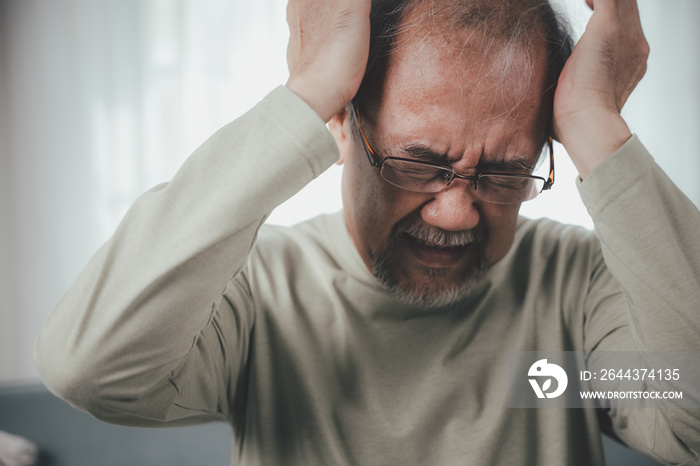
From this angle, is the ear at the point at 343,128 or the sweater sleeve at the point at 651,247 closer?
the sweater sleeve at the point at 651,247

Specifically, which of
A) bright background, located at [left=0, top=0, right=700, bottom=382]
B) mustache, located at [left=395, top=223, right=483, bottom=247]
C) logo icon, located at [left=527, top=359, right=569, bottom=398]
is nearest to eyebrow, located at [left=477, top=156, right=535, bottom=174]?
mustache, located at [left=395, top=223, right=483, bottom=247]

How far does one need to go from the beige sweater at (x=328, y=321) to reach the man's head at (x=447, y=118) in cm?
12

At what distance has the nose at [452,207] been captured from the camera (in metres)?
0.84

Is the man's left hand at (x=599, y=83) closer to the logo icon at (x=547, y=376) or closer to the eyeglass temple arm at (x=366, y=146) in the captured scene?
the eyeglass temple arm at (x=366, y=146)

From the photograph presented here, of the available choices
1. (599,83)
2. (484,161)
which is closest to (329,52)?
(484,161)

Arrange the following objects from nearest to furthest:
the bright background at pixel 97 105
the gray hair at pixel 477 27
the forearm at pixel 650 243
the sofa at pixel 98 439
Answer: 1. the forearm at pixel 650 243
2. the gray hair at pixel 477 27
3. the sofa at pixel 98 439
4. the bright background at pixel 97 105

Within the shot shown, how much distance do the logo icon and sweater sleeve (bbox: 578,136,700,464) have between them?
233mm

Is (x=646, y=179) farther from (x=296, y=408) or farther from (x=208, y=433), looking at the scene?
(x=208, y=433)

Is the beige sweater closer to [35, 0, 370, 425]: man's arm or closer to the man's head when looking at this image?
[35, 0, 370, 425]: man's arm

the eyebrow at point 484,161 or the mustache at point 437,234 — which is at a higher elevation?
the eyebrow at point 484,161

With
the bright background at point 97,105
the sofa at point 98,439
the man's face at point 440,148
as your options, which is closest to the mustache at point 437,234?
the man's face at point 440,148

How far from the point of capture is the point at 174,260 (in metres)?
0.63

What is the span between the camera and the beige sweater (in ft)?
2.12

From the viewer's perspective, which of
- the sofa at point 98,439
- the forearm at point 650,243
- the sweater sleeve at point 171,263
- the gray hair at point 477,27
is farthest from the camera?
the sofa at point 98,439
